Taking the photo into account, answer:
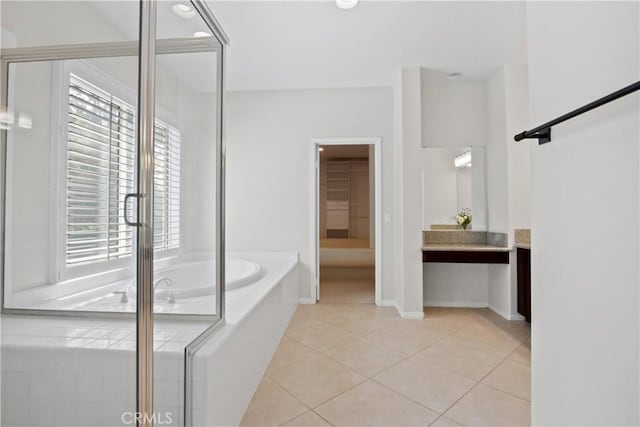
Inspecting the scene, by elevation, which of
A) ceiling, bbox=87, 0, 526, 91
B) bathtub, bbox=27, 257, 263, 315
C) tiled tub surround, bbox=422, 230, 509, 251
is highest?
ceiling, bbox=87, 0, 526, 91

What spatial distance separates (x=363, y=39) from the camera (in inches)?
105

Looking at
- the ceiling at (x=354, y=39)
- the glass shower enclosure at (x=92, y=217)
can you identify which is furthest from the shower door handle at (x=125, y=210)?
the ceiling at (x=354, y=39)

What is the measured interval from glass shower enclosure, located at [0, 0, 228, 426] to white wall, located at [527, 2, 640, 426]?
1287 mm

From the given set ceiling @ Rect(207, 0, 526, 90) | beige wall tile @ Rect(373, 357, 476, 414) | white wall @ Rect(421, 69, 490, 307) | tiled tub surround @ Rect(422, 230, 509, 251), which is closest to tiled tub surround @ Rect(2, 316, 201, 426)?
beige wall tile @ Rect(373, 357, 476, 414)

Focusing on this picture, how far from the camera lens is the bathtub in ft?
4.24

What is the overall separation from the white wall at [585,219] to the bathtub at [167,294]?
1.44 metres

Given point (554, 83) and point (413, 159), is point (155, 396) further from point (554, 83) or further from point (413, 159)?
point (413, 159)

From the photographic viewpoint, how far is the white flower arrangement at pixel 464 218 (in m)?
3.54

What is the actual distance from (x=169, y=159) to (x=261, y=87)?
2514 mm

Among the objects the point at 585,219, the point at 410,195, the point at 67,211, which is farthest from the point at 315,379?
the point at 410,195

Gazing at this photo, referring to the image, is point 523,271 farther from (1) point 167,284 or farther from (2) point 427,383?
(1) point 167,284

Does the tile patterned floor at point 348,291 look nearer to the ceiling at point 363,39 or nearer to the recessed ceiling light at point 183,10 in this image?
the ceiling at point 363,39

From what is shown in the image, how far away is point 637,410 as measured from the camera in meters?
0.61

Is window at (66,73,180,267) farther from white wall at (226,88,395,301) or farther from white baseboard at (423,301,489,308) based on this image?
white baseboard at (423,301,489,308)
